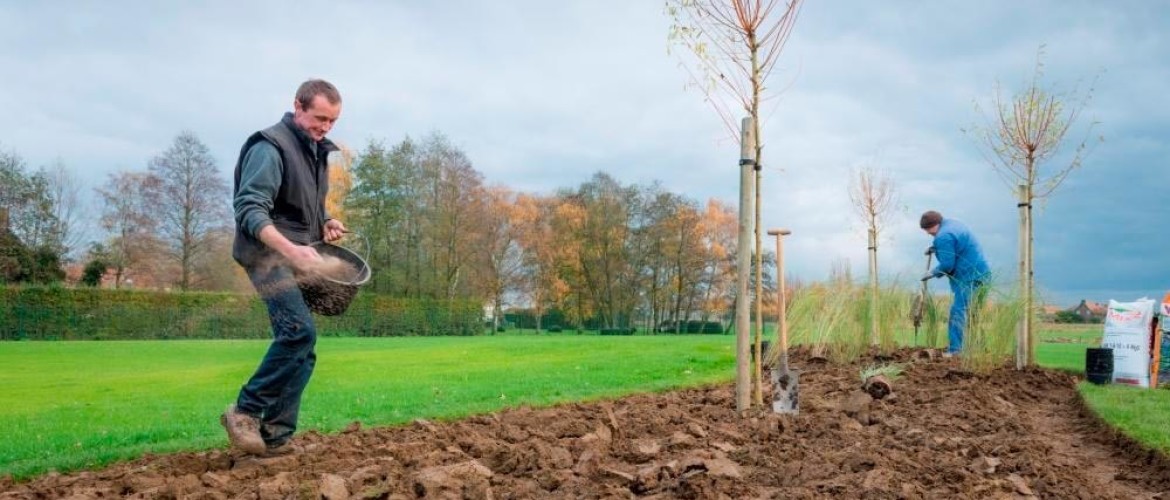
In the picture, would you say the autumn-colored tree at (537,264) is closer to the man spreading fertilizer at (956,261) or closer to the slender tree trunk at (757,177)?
the man spreading fertilizer at (956,261)

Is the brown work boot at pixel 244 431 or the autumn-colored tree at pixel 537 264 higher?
the autumn-colored tree at pixel 537 264

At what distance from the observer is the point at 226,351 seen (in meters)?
20.9

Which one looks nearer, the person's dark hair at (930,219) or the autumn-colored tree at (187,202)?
the person's dark hair at (930,219)

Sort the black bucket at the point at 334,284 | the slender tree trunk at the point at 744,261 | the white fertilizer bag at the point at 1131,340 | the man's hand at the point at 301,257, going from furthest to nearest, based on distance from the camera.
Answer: the white fertilizer bag at the point at 1131,340
the slender tree trunk at the point at 744,261
the black bucket at the point at 334,284
the man's hand at the point at 301,257

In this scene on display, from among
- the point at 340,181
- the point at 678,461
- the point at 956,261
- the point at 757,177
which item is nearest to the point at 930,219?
the point at 956,261

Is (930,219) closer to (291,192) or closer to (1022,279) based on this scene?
(1022,279)

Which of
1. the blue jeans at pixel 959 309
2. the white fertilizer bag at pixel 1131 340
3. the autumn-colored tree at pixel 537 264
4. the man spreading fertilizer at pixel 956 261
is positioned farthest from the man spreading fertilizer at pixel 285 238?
the autumn-colored tree at pixel 537 264

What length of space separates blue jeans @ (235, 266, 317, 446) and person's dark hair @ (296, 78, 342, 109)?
80 centimetres

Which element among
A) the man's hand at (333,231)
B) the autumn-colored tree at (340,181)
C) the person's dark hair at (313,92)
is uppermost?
the autumn-colored tree at (340,181)

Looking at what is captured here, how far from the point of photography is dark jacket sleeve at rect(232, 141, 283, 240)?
363 centimetres

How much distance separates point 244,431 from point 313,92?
1632 mm

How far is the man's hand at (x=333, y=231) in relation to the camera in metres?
4.25

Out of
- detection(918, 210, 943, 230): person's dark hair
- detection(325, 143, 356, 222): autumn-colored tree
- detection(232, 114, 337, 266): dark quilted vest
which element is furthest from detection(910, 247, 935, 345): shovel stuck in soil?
detection(325, 143, 356, 222): autumn-colored tree

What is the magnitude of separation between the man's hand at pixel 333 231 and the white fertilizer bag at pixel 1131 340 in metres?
8.28
